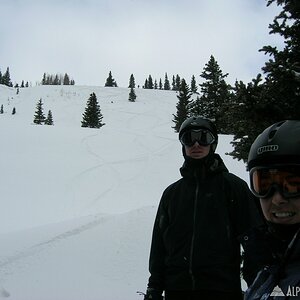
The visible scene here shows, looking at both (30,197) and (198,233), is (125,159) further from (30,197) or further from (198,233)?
(198,233)

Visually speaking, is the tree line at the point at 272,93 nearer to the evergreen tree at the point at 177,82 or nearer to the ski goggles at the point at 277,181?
the ski goggles at the point at 277,181

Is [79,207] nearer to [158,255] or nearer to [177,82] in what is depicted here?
[158,255]

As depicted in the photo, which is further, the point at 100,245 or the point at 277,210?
the point at 100,245

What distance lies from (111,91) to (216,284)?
345 ft

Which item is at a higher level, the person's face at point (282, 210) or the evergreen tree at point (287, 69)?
the evergreen tree at point (287, 69)

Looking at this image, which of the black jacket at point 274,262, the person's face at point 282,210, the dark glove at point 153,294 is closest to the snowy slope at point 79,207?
the dark glove at point 153,294

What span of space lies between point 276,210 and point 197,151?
1.60 meters

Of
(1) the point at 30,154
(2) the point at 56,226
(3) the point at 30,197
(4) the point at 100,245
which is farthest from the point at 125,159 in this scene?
(4) the point at 100,245

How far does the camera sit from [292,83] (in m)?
4.50

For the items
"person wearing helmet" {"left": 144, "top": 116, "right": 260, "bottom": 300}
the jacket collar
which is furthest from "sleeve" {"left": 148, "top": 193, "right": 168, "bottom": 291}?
the jacket collar

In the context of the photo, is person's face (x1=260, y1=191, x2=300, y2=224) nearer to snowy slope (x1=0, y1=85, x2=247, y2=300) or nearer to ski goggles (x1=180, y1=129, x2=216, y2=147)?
ski goggles (x1=180, y1=129, x2=216, y2=147)

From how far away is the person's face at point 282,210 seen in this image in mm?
1682

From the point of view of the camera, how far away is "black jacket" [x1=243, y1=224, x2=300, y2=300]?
149cm

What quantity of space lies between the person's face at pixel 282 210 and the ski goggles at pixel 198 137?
5.30 ft
